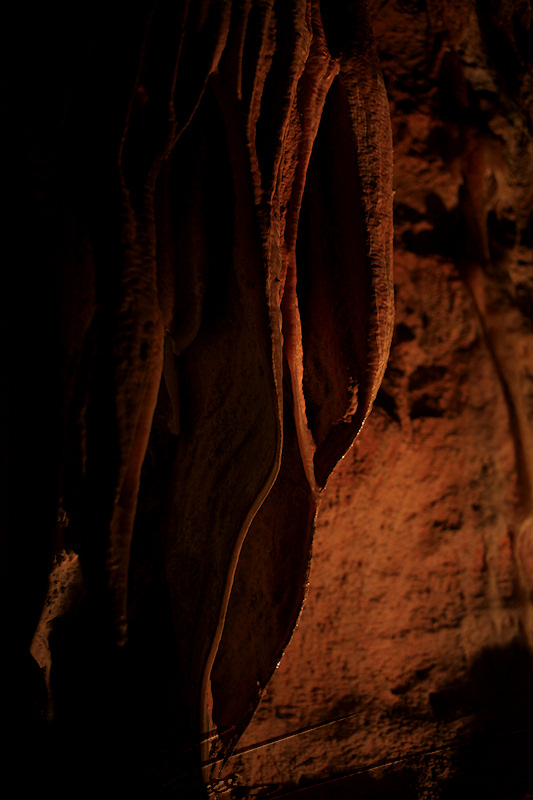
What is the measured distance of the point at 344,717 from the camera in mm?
950

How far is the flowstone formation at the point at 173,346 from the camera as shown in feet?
2.05

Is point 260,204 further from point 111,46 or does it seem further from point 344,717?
point 344,717

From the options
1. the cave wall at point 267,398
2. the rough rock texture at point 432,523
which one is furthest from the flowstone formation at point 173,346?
the rough rock texture at point 432,523

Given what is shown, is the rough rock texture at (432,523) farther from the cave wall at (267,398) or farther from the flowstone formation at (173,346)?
the flowstone formation at (173,346)

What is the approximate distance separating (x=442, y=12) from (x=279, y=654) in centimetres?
100

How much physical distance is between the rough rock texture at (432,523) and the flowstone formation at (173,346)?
169 mm

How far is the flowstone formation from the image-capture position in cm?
63

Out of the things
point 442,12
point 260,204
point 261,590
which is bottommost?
point 261,590

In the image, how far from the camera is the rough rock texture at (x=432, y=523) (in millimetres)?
940

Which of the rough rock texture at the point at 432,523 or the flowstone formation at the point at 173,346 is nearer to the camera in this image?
the flowstone formation at the point at 173,346

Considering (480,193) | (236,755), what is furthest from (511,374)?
(236,755)

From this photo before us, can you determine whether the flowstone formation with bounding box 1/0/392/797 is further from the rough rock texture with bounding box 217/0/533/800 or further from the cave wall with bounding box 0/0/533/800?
the rough rock texture with bounding box 217/0/533/800

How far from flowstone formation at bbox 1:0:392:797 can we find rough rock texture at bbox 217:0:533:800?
17 cm

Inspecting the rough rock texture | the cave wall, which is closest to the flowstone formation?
the cave wall
